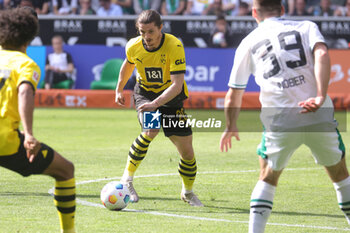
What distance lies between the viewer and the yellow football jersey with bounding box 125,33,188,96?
834 centimetres

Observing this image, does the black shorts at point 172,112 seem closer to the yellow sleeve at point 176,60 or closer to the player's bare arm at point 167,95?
the player's bare arm at point 167,95

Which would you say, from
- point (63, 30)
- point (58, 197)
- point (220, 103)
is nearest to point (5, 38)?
point (58, 197)

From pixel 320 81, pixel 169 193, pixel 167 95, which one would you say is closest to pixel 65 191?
pixel 320 81

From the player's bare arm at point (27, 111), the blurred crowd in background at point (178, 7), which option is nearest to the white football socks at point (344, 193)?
the player's bare arm at point (27, 111)

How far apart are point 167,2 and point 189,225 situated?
1753 cm

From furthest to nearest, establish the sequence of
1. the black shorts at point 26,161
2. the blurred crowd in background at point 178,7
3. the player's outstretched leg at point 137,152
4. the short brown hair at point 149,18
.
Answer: the blurred crowd in background at point 178,7 → the player's outstretched leg at point 137,152 → the short brown hair at point 149,18 → the black shorts at point 26,161

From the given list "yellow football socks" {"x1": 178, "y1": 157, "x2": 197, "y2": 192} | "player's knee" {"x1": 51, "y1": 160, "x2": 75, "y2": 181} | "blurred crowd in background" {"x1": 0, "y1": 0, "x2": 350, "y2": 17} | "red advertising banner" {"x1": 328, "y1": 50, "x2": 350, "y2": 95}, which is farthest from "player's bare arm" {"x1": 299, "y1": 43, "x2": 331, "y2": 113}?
"blurred crowd in background" {"x1": 0, "y1": 0, "x2": 350, "y2": 17}

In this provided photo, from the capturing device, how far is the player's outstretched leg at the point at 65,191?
585 cm

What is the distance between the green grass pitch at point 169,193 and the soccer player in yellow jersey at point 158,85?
17.0 inches

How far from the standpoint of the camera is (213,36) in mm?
21891

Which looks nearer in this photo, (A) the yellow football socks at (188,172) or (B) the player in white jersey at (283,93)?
(B) the player in white jersey at (283,93)

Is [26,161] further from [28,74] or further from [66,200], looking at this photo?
[28,74]

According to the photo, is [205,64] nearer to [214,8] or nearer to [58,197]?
[214,8]

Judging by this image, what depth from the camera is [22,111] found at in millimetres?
5281
